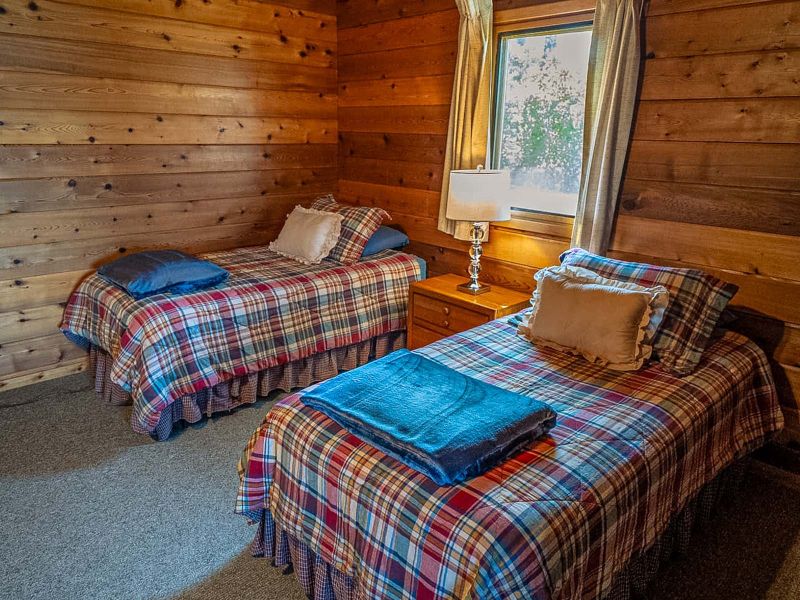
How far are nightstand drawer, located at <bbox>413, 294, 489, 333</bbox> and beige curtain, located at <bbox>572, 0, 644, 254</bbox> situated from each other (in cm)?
62

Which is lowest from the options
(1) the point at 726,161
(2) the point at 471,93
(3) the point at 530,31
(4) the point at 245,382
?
(4) the point at 245,382

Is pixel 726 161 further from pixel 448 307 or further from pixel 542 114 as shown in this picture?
pixel 448 307

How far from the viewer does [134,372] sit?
253 cm

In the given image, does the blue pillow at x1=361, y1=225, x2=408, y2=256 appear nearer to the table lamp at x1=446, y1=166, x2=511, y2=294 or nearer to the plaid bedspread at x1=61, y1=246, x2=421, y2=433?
the plaid bedspread at x1=61, y1=246, x2=421, y2=433

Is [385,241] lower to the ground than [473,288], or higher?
higher

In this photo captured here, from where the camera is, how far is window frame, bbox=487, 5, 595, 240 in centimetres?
269

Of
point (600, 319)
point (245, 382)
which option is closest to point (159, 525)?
point (245, 382)

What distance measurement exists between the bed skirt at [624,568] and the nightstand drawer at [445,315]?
1.21 metres

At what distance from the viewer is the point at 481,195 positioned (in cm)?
280

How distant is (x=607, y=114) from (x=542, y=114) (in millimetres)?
489

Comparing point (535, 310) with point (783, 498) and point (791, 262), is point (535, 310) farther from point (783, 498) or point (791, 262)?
point (783, 498)

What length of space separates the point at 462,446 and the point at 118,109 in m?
2.76

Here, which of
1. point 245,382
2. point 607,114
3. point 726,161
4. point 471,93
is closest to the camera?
point 726,161

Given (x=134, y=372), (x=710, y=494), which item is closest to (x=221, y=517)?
(x=134, y=372)
